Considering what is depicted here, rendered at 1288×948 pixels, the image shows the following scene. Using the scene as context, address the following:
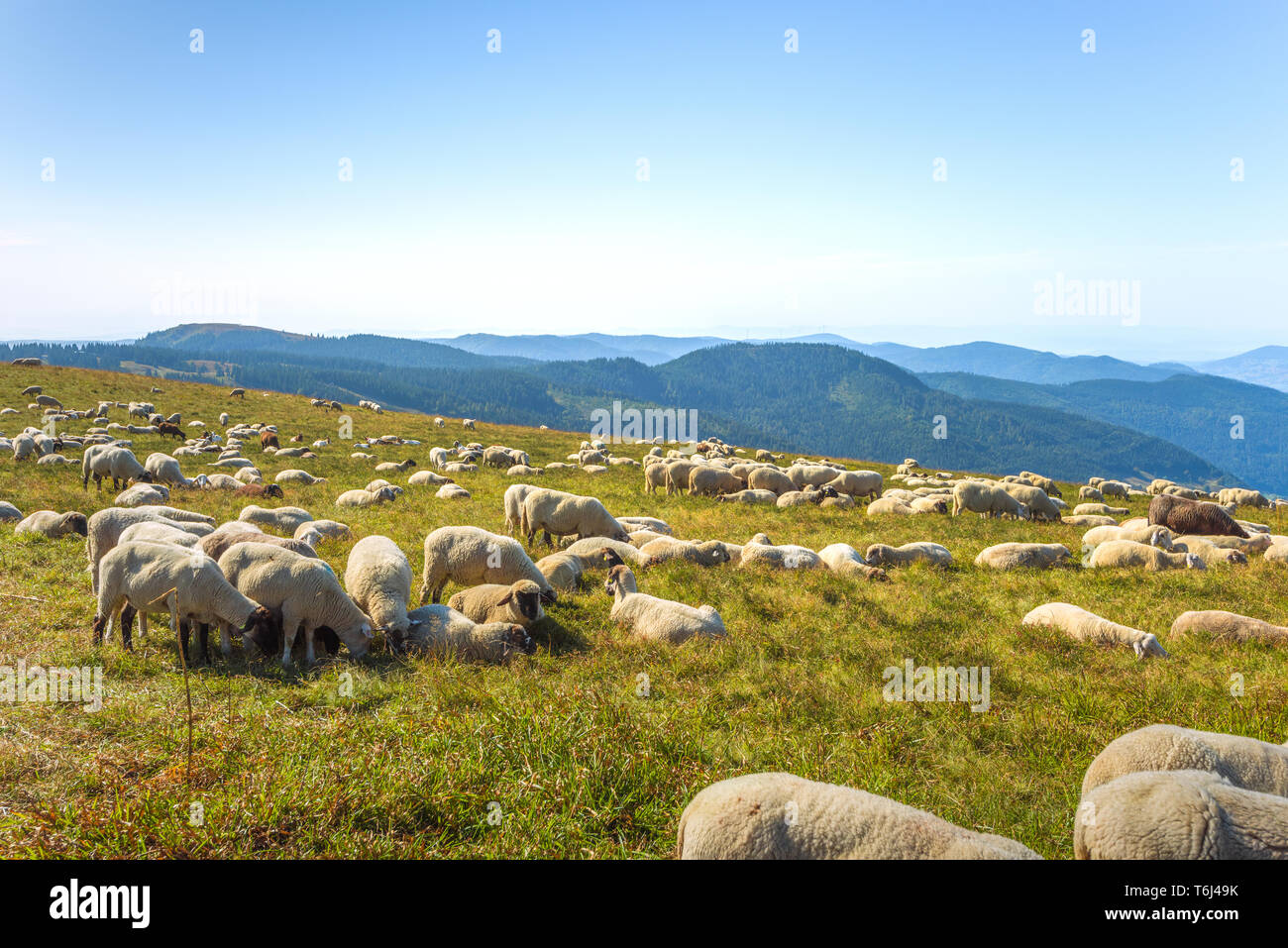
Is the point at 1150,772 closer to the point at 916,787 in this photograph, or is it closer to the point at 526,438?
the point at 916,787

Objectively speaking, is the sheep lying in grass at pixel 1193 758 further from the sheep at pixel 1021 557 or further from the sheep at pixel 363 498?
the sheep at pixel 363 498

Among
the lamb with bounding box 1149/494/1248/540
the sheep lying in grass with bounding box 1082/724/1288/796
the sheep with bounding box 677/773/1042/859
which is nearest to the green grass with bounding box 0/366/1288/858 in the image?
the sheep lying in grass with bounding box 1082/724/1288/796

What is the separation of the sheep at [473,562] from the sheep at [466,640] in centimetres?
230

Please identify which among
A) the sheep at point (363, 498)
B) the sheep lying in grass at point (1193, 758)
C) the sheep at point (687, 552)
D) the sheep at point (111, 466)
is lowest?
the sheep at point (687, 552)

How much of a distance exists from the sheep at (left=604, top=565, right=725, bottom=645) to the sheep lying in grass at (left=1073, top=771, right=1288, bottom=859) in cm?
600

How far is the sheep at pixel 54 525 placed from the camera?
599 inches

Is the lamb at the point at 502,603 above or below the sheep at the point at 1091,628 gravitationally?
above

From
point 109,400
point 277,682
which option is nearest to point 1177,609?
point 277,682

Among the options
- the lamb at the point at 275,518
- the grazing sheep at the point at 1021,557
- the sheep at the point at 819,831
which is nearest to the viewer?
the sheep at the point at 819,831

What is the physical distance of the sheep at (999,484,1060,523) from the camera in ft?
83.4

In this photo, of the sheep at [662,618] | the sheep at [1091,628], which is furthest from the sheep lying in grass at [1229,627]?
the sheep at [662,618]
